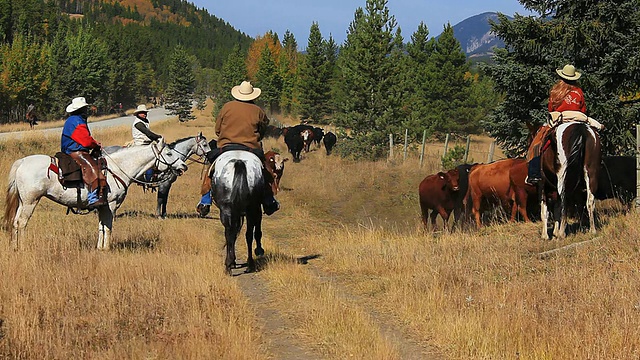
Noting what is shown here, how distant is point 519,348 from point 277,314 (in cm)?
282

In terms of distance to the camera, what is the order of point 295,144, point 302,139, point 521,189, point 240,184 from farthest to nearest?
1. point 302,139
2. point 295,144
3. point 521,189
4. point 240,184

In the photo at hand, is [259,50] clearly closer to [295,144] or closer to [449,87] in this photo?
[449,87]

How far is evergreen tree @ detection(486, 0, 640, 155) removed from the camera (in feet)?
46.2

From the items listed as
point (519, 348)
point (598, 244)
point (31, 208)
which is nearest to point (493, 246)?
point (598, 244)

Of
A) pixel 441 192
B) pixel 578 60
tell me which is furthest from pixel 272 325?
pixel 578 60

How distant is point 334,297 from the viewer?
7.55 metres

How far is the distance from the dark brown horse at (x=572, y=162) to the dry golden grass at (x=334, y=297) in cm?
57

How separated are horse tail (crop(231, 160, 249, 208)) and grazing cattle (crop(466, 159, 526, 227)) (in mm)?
A: 7111

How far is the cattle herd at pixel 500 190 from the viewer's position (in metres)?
13.5

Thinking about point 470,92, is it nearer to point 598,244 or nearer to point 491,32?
point 491,32

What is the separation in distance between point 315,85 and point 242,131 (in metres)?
50.3

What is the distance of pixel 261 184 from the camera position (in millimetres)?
8930

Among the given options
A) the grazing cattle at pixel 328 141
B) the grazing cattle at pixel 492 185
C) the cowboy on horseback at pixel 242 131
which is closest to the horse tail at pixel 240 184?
the cowboy on horseback at pixel 242 131

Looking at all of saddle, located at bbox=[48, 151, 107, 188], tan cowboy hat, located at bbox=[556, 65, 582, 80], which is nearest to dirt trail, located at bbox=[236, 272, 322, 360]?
saddle, located at bbox=[48, 151, 107, 188]
